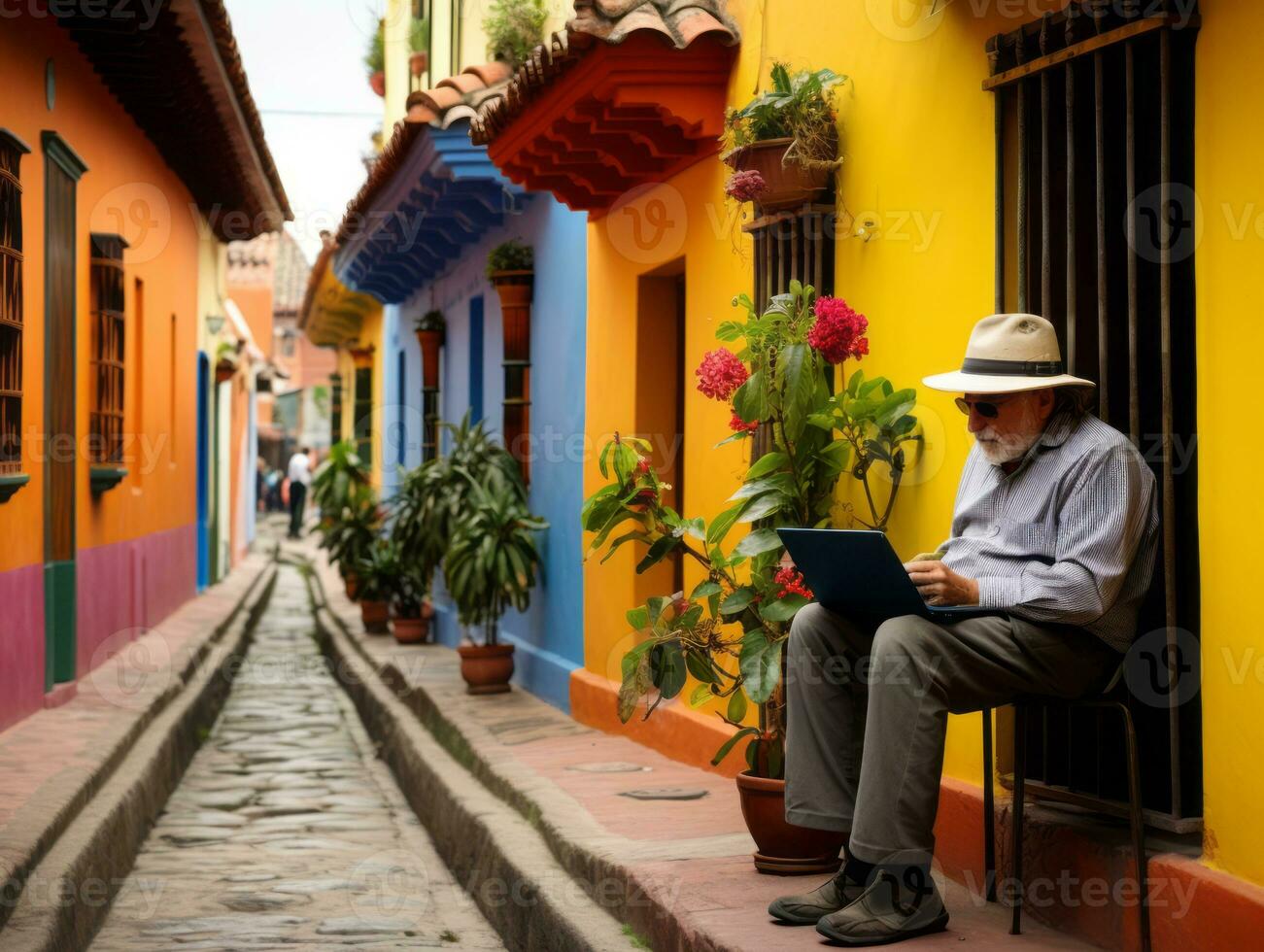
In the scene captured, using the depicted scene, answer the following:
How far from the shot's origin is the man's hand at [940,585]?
13.2 ft

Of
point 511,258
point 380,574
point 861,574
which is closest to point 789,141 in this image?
point 861,574

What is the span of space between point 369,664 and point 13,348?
568 centimetres

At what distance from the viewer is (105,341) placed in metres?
11.0

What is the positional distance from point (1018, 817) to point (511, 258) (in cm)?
737

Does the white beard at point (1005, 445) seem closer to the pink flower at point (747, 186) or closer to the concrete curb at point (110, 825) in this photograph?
the pink flower at point (747, 186)

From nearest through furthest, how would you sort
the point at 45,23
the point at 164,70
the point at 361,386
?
the point at 45,23 → the point at 164,70 → the point at 361,386

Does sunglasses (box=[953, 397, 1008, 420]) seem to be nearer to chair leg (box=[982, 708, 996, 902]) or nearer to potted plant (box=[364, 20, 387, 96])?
chair leg (box=[982, 708, 996, 902])

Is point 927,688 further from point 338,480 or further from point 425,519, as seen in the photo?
point 338,480

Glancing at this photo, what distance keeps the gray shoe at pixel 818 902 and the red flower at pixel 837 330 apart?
1.71 metres

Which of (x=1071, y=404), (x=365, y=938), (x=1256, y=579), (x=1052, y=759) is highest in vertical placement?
(x=1071, y=404)

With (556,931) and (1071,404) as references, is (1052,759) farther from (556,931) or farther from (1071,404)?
(556,931)

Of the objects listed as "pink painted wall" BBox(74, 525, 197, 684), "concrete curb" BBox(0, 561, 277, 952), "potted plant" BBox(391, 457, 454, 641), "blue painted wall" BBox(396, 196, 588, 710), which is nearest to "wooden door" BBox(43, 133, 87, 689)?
"pink painted wall" BBox(74, 525, 197, 684)

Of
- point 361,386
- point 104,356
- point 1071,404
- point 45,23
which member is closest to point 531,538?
point 104,356

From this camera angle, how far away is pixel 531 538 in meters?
10.6
